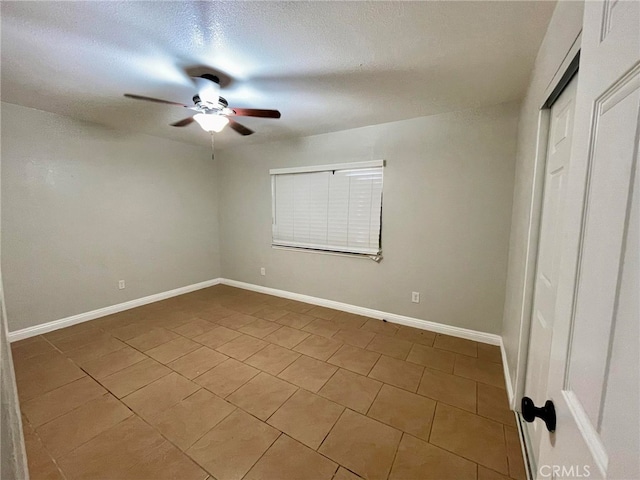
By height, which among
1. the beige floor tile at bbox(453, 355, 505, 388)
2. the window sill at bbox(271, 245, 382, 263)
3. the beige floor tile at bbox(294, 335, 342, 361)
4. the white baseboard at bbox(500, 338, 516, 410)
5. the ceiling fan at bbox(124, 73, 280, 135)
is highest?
the ceiling fan at bbox(124, 73, 280, 135)

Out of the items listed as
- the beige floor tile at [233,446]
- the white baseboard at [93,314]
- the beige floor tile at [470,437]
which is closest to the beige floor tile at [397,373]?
the beige floor tile at [470,437]

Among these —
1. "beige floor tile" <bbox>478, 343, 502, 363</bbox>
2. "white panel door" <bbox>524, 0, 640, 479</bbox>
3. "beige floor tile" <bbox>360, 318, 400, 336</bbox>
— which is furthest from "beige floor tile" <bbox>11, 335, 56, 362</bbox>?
"beige floor tile" <bbox>478, 343, 502, 363</bbox>

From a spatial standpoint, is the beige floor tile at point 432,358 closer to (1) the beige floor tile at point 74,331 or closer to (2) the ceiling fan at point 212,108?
(2) the ceiling fan at point 212,108

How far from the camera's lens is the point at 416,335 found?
2.82m

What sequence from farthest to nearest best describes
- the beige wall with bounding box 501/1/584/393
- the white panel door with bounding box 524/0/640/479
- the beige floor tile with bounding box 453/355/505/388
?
the beige floor tile with bounding box 453/355/505/388 → the beige wall with bounding box 501/1/584/393 → the white panel door with bounding box 524/0/640/479

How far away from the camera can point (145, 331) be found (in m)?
2.90

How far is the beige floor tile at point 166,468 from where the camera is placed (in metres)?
1.34

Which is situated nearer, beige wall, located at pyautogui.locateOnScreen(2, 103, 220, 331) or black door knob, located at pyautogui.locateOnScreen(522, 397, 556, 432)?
black door knob, located at pyautogui.locateOnScreen(522, 397, 556, 432)

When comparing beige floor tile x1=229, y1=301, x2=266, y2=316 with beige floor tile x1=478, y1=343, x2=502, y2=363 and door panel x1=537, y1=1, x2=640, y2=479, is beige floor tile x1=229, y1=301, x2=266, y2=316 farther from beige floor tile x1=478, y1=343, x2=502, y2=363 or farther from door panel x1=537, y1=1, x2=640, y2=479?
door panel x1=537, y1=1, x2=640, y2=479

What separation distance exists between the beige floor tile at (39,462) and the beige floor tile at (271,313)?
2.03 m

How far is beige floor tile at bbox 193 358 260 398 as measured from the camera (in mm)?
2002

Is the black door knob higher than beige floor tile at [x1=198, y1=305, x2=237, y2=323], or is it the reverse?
the black door knob

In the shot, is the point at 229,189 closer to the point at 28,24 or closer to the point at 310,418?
the point at 28,24

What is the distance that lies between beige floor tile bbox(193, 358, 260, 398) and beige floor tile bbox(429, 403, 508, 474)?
1436 mm
